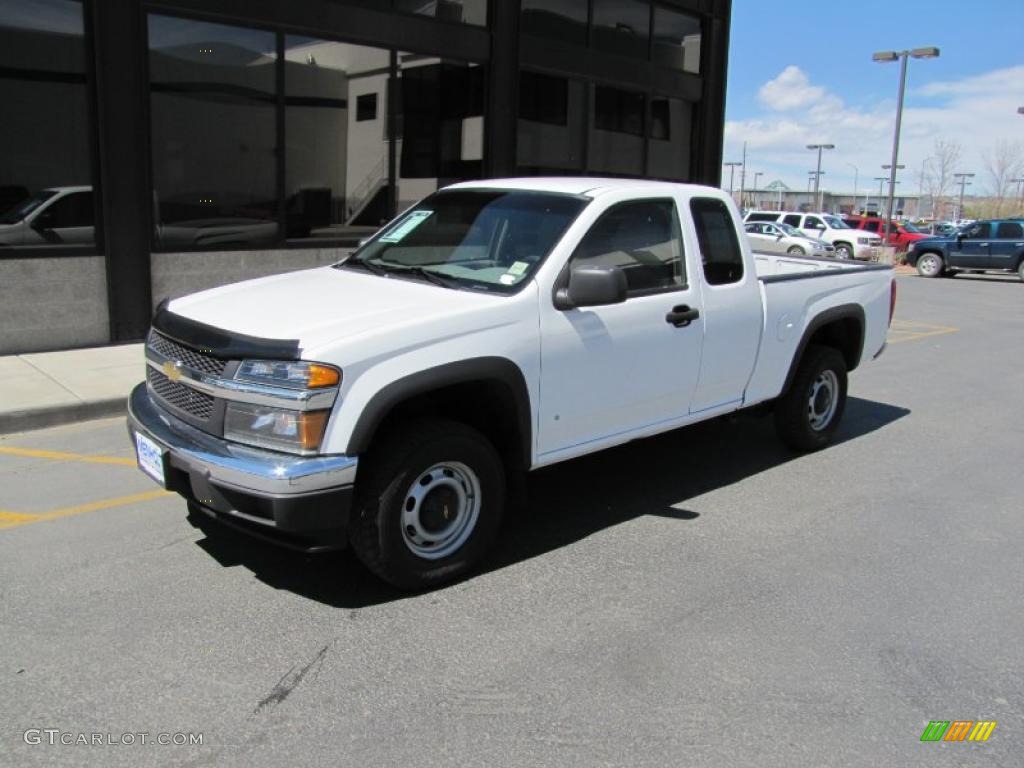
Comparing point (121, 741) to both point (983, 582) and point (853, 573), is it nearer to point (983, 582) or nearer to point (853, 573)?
point (853, 573)

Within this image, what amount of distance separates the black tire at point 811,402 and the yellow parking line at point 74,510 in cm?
418

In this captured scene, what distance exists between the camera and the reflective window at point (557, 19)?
13.7m

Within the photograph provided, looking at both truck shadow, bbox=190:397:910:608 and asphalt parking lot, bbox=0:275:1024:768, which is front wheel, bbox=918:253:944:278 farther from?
asphalt parking lot, bbox=0:275:1024:768

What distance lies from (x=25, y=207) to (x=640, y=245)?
7051 millimetres

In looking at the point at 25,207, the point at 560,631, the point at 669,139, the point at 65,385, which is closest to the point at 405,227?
the point at 560,631

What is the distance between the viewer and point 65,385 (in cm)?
757

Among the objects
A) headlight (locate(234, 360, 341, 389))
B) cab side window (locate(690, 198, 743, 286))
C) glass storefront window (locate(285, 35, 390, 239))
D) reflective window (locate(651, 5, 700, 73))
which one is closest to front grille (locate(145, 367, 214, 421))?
headlight (locate(234, 360, 341, 389))

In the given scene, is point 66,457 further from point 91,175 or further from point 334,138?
point 334,138

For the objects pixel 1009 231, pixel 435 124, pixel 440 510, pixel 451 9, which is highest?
pixel 451 9

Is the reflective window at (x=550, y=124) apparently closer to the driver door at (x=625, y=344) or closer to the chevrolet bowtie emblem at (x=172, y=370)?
the driver door at (x=625, y=344)

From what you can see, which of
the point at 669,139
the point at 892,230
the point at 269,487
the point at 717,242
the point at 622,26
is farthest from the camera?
the point at 892,230

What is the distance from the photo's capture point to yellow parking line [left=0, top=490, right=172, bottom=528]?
4801 millimetres

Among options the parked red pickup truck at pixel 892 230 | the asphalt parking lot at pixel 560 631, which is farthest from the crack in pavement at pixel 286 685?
the parked red pickup truck at pixel 892 230

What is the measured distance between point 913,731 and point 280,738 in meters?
2.19
